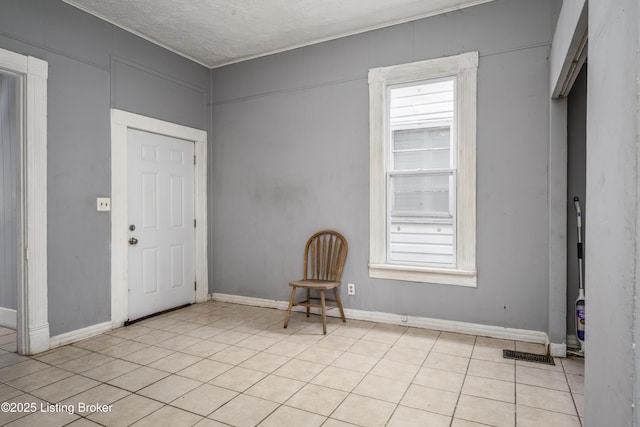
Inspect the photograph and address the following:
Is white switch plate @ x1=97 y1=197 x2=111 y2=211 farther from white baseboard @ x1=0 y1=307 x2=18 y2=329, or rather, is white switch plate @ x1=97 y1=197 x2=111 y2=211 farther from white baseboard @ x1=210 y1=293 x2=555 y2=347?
white baseboard @ x1=210 y1=293 x2=555 y2=347

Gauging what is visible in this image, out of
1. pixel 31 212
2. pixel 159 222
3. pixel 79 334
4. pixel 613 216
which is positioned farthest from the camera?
pixel 159 222

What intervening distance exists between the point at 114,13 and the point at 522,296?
4537 millimetres

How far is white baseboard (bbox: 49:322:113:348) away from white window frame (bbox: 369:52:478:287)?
265cm

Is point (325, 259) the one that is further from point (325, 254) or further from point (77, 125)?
point (77, 125)

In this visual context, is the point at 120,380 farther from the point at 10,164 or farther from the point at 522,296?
the point at 522,296

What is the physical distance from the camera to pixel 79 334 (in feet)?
10.9

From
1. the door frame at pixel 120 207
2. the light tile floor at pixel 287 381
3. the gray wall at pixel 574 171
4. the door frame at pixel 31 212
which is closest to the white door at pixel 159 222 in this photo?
the door frame at pixel 120 207

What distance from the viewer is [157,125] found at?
407cm

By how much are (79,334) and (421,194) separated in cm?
344

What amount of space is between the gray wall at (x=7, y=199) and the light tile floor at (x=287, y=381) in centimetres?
56

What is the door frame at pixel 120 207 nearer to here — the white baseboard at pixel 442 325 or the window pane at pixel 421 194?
the white baseboard at pixel 442 325

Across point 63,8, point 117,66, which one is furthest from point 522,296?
point 63,8

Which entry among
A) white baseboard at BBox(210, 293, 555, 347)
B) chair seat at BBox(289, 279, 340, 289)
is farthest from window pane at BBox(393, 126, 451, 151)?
white baseboard at BBox(210, 293, 555, 347)

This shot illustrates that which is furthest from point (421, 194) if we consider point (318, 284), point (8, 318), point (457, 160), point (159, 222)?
point (8, 318)
